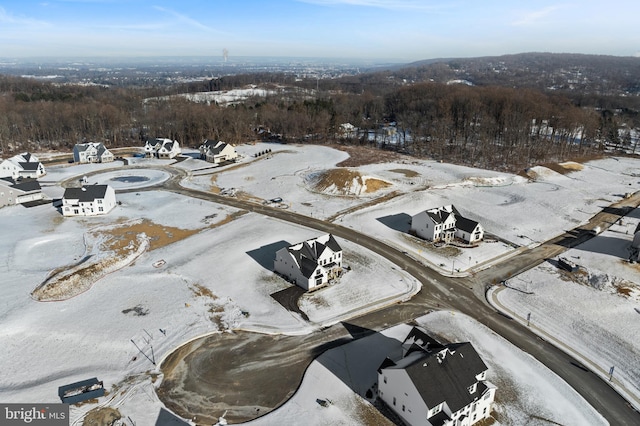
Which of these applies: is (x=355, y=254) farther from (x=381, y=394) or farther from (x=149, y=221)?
(x=149, y=221)

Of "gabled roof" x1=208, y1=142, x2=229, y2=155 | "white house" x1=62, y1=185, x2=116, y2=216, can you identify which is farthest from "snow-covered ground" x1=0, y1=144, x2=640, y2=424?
"gabled roof" x1=208, y1=142, x2=229, y2=155

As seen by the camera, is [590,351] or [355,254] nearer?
[590,351]

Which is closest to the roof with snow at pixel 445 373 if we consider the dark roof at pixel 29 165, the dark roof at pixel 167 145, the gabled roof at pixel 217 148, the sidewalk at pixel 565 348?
the sidewalk at pixel 565 348

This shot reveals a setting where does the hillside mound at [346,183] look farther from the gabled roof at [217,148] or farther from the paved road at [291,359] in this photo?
the gabled roof at [217,148]

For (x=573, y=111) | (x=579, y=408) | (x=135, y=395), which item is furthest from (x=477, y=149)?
(x=135, y=395)

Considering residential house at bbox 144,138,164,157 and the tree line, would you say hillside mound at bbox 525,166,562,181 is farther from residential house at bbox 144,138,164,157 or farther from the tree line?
residential house at bbox 144,138,164,157
